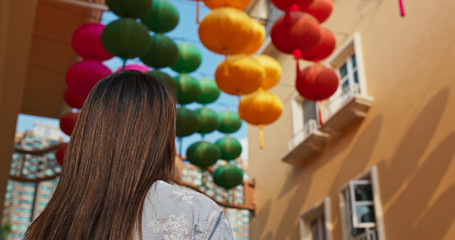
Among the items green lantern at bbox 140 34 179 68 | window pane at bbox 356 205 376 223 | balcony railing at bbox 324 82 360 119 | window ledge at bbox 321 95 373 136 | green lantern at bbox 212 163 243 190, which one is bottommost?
window pane at bbox 356 205 376 223

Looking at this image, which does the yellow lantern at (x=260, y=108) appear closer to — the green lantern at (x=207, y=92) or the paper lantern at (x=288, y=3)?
the green lantern at (x=207, y=92)

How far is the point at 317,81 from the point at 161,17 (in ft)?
6.28

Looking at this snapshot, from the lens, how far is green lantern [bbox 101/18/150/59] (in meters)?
5.55

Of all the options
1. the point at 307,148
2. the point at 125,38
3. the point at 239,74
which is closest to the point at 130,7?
the point at 125,38

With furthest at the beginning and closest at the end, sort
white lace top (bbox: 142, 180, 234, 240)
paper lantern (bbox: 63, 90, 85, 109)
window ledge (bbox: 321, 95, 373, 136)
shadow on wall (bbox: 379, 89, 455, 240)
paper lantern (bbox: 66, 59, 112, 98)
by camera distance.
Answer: window ledge (bbox: 321, 95, 373, 136) < shadow on wall (bbox: 379, 89, 455, 240) < paper lantern (bbox: 63, 90, 85, 109) < paper lantern (bbox: 66, 59, 112, 98) < white lace top (bbox: 142, 180, 234, 240)

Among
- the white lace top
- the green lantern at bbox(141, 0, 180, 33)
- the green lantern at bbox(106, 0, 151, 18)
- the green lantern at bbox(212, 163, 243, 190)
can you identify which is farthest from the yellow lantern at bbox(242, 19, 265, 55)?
the white lace top

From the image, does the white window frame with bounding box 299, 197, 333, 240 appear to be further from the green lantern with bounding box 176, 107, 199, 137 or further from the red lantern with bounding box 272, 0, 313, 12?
the red lantern with bounding box 272, 0, 313, 12

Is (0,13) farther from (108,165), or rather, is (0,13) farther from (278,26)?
(108,165)

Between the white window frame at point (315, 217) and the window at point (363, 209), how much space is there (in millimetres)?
610

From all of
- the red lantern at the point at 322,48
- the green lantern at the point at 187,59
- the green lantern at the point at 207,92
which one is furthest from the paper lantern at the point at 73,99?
the red lantern at the point at 322,48

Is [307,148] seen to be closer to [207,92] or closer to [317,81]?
[207,92]

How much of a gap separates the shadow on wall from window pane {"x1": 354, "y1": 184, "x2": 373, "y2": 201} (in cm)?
40

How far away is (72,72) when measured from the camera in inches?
236

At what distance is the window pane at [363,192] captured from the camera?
888cm
